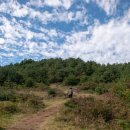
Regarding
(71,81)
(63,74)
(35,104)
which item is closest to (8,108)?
(35,104)

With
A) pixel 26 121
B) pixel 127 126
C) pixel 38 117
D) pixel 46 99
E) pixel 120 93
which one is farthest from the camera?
pixel 46 99

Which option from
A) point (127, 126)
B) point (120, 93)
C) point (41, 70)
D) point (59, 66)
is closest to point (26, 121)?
point (127, 126)

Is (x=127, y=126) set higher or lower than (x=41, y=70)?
lower

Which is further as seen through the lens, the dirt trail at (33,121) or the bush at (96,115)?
the bush at (96,115)

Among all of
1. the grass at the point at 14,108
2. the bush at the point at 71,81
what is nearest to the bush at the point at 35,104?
the grass at the point at 14,108

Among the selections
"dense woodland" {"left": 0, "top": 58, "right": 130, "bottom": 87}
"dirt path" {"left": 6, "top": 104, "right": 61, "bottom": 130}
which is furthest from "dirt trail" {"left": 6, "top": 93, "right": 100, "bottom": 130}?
"dense woodland" {"left": 0, "top": 58, "right": 130, "bottom": 87}

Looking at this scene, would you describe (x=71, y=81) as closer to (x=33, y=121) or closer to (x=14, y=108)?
(x=14, y=108)

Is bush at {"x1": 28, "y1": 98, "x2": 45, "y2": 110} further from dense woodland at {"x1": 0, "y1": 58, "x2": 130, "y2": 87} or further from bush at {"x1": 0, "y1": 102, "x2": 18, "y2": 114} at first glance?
dense woodland at {"x1": 0, "y1": 58, "x2": 130, "y2": 87}

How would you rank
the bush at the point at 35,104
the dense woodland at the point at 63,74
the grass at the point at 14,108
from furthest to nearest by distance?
the dense woodland at the point at 63,74 < the bush at the point at 35,104 < the grass at the point at 14,108

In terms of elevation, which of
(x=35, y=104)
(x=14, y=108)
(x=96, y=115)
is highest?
(x=35, y=104)

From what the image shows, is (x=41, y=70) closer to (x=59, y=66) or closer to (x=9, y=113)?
(x=59, y=66)

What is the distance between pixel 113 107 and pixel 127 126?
165 inches

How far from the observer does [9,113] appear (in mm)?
20312

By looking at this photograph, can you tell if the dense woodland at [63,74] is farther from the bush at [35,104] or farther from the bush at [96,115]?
the bush at [96,115]
